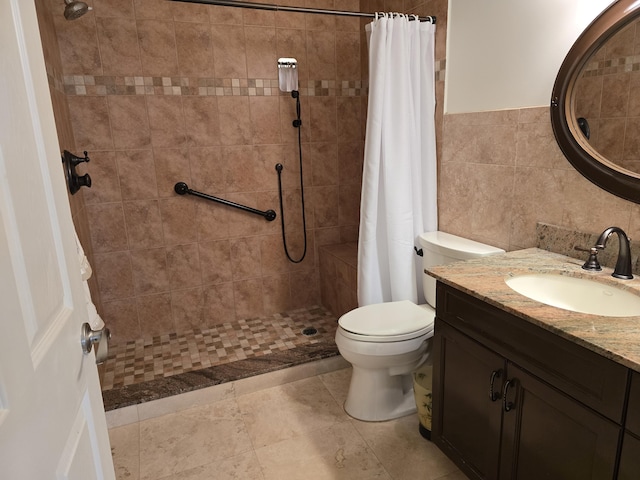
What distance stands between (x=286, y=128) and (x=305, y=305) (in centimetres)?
135

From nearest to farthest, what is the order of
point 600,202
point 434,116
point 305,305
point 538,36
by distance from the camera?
point 600,202
point 538,36
point 434,116
point 305,305

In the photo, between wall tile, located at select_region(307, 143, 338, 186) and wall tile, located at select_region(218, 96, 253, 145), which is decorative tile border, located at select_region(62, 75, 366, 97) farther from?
wall tile, located at select_region(307, 143, 338, 186)

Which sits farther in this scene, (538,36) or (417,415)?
(417,415)

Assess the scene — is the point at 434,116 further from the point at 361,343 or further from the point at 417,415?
the point at 417,415

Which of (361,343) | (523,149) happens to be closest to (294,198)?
(361,343)

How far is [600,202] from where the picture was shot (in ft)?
5.47

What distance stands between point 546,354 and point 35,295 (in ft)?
4.20

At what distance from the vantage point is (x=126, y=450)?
2061 millimetres

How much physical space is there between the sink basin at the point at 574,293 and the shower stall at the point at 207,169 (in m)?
1.34

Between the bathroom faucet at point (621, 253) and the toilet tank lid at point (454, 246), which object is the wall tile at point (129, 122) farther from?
the bathroom faucet at point (621, 253)

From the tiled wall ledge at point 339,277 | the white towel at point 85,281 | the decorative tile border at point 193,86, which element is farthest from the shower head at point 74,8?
the tiled wall ledge at point 339,277

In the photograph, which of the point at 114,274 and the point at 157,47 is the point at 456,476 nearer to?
the point at 114,274

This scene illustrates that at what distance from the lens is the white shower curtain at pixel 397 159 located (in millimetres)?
2227

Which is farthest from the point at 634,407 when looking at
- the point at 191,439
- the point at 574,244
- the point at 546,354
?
the point at 191,439
